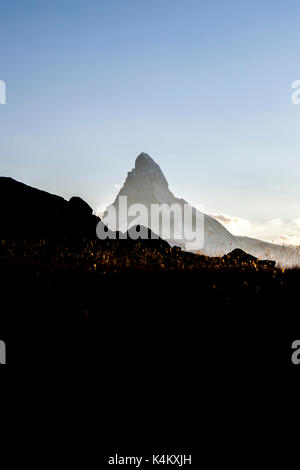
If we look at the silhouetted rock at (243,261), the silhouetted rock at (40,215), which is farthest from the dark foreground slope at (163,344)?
the silhouetted rock at (40,215)

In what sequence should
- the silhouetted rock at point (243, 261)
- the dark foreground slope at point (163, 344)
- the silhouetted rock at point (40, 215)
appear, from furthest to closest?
the silhouetted rock at point (40, 215), the silhouetted rock at point (243, 261), the dark foreground slope at point (163, 344)

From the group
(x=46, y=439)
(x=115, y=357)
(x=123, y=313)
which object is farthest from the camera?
(x=123, y=313)

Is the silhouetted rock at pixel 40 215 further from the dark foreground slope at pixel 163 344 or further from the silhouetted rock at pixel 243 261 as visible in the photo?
the dark foreground slope at pixel 163 344

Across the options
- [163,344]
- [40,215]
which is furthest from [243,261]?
[40,215]

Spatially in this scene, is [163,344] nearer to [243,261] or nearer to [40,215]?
[243,261]

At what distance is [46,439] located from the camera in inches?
144

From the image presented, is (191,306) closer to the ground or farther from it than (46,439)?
farther from it

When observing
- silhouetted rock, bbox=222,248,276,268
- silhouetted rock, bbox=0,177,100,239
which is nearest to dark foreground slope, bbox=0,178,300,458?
silhouetted rock, bbox=222,248,276,268

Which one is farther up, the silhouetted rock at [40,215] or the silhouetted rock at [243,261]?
the silhouetted rock at [40,215]

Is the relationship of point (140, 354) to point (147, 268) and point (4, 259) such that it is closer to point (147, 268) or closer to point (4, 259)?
point (147, 268)

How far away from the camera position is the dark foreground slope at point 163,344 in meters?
3.94

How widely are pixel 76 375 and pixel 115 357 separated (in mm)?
547

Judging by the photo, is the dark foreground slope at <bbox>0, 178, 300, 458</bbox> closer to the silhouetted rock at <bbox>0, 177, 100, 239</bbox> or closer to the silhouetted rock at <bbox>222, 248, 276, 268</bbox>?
the silhouetted rock at <bbox>222, 248, 276, 268</bbox>
